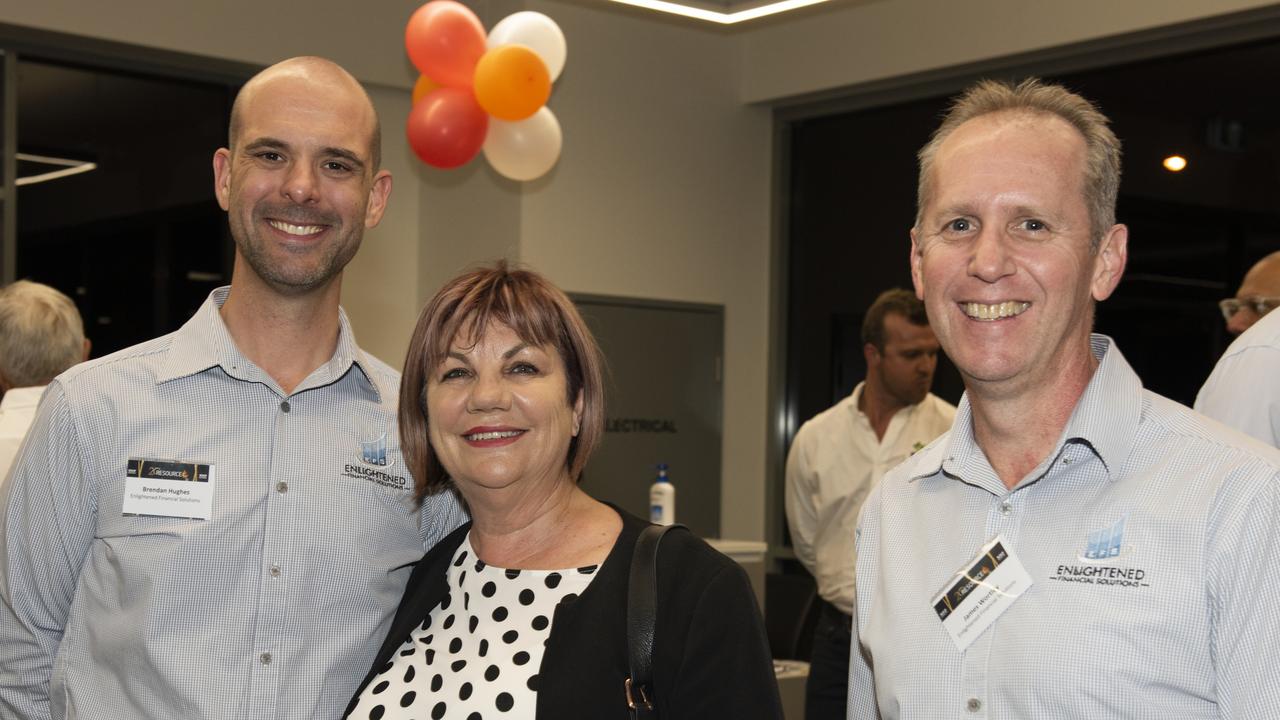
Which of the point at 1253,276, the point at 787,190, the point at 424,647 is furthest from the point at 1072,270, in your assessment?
the point at 787,190

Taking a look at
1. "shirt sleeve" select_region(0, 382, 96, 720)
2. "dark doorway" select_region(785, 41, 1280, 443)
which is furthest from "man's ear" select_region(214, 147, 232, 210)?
"dark doorway" select_region(785, 41, 1280, 443)

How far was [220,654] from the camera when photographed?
2.07 m

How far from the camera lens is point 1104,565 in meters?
1.62

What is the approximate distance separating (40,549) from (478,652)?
0.78 m

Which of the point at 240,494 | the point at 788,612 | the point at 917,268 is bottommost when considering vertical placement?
the point at 788,612

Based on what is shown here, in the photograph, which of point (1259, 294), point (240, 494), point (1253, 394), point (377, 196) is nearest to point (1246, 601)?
point (1253, 394)

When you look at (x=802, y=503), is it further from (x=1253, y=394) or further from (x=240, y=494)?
(x=240, y=494)

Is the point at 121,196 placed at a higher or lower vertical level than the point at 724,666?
higher

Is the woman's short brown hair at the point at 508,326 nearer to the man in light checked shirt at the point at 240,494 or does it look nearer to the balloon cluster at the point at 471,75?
the man in light checked shirt at the point at 240,494

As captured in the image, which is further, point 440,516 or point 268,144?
point 440,516

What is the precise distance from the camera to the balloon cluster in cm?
504

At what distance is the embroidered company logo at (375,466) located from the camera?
2.25 metres

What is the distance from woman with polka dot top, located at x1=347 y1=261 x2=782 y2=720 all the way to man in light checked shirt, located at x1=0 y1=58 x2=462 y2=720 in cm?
11

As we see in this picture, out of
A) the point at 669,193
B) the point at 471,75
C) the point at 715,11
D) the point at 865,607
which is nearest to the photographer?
the point at 865,607
